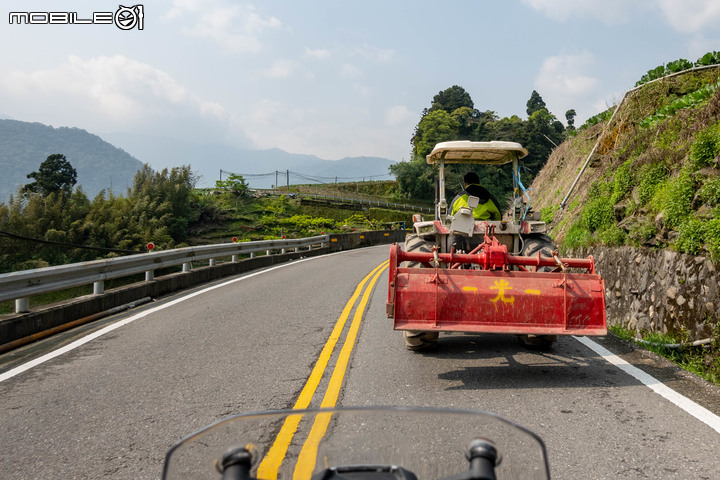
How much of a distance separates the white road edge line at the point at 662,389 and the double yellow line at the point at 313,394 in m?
2.84

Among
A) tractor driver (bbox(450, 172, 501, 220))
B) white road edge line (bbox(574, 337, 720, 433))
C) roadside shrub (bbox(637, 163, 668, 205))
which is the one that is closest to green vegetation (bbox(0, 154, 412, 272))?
roadside shrub (bbox(637, 163, 668, 205))

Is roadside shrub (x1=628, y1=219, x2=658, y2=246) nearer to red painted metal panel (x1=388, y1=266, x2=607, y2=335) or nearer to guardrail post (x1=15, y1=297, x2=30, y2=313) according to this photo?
red painted metal panel (x1=388, y1=266, x2=607, y2=335)

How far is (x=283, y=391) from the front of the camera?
15.6 ft

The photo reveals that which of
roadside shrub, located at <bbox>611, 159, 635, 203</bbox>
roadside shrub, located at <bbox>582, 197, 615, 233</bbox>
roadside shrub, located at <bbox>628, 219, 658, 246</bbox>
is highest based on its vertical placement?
roadside shrub, located at <bbox>611, 159, 635, 203</bbox>

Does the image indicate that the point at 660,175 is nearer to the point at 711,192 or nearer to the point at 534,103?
the point at 711,192

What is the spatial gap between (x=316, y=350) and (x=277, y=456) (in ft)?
15.5

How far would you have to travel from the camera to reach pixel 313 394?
4660 millimetres

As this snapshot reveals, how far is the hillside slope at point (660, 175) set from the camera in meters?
7.12

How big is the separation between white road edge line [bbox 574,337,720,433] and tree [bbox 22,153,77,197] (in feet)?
258

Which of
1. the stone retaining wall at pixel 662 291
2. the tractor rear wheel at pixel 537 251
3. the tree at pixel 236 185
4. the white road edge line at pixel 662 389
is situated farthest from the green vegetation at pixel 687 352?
the tree at pixel 236 185

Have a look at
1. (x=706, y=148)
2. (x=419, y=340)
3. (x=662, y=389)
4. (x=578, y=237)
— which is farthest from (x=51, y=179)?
(x=662, y=389)

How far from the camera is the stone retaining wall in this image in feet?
20.0

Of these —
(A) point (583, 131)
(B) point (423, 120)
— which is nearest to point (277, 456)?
(A) point (583, 131)

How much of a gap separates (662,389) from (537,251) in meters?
2.35
